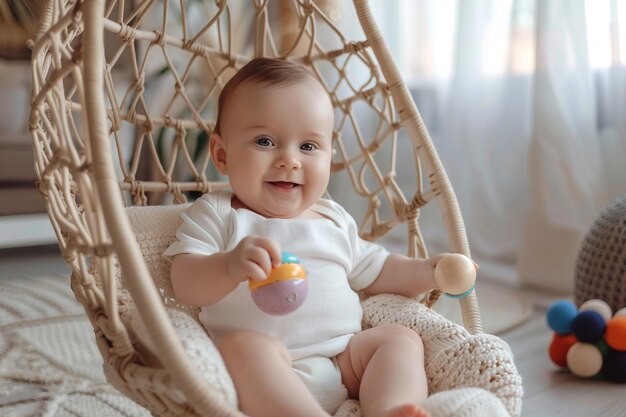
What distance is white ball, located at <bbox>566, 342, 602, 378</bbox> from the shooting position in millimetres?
1229

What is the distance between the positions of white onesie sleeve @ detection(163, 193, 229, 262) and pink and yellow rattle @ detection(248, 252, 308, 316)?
158mm

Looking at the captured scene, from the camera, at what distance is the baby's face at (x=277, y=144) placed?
0.88m

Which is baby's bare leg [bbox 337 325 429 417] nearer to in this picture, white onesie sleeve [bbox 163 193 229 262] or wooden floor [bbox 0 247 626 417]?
white onesie sleeve [bbox 163 193 229 262]

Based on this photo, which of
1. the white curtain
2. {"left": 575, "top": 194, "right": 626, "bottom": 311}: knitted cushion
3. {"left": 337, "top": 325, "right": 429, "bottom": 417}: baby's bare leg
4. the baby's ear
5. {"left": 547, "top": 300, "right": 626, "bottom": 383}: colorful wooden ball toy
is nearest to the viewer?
{"left": 337, "top": 325, "right": 429, "bottom": 417}: baby's bare leg

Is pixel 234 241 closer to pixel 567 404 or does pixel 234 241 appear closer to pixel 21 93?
pixel 567 404

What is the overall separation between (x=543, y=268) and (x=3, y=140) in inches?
70.2

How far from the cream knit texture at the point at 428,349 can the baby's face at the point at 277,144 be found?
0.47 ft

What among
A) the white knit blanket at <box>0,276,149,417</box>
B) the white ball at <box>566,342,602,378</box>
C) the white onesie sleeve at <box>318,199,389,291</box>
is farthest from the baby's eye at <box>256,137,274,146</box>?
the white ball at <box>566,342,602,378</box>

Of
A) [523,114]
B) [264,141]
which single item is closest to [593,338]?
[264,141]

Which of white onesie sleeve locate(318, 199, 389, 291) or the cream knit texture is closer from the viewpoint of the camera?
the cream knit texture

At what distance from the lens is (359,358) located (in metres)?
0.84

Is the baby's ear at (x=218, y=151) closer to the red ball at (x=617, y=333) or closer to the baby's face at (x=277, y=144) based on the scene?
the baby's face at (x=277, y=144)

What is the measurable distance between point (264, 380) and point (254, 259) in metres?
0.13

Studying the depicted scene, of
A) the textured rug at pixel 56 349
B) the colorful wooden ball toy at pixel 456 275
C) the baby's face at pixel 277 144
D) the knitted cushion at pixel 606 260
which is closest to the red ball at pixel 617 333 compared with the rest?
the knitted cushion at pixel 606 260
